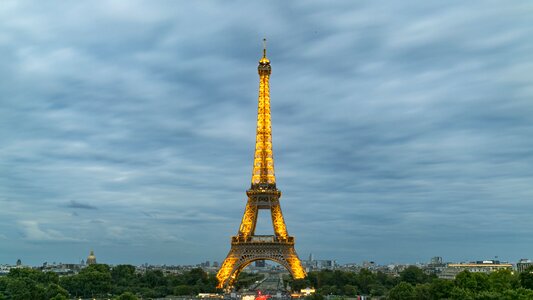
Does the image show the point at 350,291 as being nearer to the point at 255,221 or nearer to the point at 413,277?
the point at 413,277

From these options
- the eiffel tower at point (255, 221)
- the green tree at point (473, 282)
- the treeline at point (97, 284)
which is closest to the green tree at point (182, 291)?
the treeline at point (97, 284)

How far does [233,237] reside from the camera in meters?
100

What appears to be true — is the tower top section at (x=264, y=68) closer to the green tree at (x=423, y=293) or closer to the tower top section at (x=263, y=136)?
the tower top section at (x=263, y=136)

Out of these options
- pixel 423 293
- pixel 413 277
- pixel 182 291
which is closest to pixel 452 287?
pixel 423 293

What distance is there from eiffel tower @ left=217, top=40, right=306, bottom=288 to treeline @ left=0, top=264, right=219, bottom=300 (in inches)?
352

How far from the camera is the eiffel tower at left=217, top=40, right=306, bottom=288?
99.2 metres

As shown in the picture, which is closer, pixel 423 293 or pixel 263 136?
pixel 423 293

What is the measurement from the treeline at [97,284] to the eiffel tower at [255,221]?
895 centimetres

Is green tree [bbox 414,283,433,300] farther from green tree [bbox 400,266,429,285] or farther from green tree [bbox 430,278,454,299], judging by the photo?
green tree [bbox 400,266,429,285]

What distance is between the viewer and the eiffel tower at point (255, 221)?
325ft

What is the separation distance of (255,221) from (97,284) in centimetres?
2672

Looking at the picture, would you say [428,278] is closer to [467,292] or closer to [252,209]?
[252,209]

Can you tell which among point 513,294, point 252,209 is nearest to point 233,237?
point 252,209

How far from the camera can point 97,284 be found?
9525 centimetres
